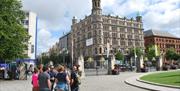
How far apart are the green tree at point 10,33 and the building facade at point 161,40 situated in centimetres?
11018

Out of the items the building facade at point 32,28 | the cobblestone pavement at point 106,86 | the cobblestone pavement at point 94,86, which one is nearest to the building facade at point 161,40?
the building facade at point 32,28

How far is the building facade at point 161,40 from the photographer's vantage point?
146 metres

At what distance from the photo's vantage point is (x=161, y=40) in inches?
5851

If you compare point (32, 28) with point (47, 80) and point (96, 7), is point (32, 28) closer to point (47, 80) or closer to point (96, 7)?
point (96, 7)

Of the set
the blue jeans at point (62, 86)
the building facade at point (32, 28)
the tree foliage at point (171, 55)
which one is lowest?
the blue jeans at point (62, 86)

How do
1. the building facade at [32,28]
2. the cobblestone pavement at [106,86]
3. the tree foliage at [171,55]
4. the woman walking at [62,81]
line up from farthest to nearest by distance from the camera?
the tree foliage at [171,55]
the building facade at [32,28]
the cobblestone pavement at [106,86]
the woman walking at [62,81]

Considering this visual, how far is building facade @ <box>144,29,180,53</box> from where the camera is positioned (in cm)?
14625

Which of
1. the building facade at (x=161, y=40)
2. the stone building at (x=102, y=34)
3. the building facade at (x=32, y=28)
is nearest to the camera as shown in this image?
the building facade at (x=32, y=28)

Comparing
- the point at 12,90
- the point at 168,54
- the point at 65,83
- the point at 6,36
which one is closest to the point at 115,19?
the point at 168,54

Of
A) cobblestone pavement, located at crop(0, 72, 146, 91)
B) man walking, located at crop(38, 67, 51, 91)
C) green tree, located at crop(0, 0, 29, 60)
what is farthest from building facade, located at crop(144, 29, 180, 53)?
man walking, located at crop(38, 67, 51, 91)

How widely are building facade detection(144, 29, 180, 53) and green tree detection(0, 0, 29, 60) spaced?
11018 centimetres

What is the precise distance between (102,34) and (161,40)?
1324 inches

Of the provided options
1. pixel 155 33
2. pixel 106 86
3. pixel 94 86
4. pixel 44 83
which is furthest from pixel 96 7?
pixel 44 83

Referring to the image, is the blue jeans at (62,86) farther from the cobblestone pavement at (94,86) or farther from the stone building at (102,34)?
the stone building at (102,34)
